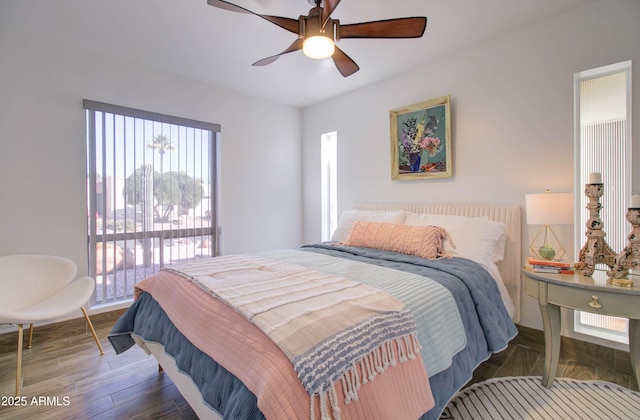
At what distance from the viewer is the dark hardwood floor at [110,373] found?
162cm

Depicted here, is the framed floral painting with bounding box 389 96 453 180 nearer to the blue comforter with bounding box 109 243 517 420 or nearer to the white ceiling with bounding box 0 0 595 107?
the white ceiling with bounding box 0 0 595 107

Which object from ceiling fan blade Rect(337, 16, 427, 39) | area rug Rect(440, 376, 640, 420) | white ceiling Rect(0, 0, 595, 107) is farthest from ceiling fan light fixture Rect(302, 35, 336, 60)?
area rug Rect(440, 376, 640, 420)

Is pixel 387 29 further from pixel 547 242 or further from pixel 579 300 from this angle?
pixel 547 242

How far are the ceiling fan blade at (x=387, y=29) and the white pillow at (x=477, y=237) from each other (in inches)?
57.6

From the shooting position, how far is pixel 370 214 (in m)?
3.09

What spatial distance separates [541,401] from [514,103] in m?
2.21

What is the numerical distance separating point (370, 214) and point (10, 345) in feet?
10.7

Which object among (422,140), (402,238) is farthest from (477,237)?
(422,140)

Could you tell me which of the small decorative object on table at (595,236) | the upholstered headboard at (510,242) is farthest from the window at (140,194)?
the small decorative object on table at (595,236)

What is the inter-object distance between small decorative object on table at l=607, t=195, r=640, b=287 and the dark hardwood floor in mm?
770

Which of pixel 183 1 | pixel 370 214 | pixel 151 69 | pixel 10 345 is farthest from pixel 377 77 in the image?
pixel 10 345

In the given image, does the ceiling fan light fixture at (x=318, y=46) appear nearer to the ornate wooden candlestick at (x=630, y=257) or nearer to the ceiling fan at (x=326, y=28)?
the ceiling fan at (x=326, y=28)

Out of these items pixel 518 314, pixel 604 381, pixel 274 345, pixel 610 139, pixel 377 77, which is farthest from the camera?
pixel 377 77

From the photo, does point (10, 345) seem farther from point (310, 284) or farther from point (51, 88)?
point (310, 284)
